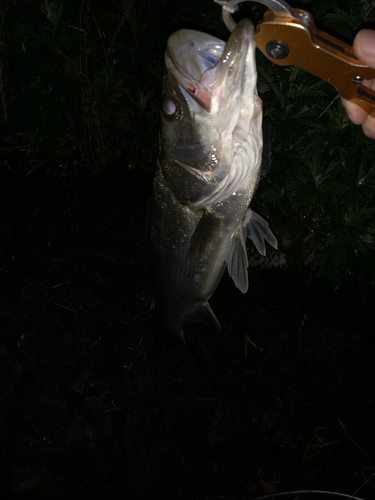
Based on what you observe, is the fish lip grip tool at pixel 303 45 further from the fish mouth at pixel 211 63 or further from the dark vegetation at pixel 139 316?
the dark vegetation at pixel 139 316

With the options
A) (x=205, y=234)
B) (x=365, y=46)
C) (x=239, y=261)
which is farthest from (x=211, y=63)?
(x=239, y=261)

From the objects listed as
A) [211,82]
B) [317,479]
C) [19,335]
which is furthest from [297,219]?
[19,335]

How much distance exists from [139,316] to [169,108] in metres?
2.47

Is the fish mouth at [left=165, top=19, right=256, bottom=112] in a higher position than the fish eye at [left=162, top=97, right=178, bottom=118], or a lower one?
higher

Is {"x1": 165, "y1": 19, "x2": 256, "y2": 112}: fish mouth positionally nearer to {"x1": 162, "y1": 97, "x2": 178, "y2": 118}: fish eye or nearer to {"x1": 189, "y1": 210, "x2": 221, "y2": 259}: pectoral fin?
{"x1": 162, "y1": 97, "x2": 178, "y2": 118}: fish eye

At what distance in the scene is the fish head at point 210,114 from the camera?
135 centimetres

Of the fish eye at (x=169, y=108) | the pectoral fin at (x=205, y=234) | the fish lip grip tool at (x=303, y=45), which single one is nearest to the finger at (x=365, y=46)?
the fish lip grip tool at (x=303, y=45)

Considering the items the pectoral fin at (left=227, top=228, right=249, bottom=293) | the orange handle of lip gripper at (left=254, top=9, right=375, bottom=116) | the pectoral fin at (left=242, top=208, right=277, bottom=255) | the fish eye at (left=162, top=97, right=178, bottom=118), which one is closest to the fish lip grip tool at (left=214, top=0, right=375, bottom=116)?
the orange handle of lip gripper at (left=254, top=9, right=375, bottom=116)

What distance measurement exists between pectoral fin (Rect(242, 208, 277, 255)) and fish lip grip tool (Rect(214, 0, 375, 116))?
76 cm

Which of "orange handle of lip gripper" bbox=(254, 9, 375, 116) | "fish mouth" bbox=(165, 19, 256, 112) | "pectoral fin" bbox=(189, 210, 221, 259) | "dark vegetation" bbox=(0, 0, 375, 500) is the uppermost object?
"orange handle of lip gripper" bbox=(254, 9, 375, 116)

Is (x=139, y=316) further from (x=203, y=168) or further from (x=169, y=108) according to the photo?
(x=169, y=108)

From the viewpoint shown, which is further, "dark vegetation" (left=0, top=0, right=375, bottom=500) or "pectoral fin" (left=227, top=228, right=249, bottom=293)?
"dark vegetation" (left=0, top=0, right=375, bottom=500)

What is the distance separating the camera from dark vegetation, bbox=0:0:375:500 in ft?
9.20

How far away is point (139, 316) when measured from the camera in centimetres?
357
